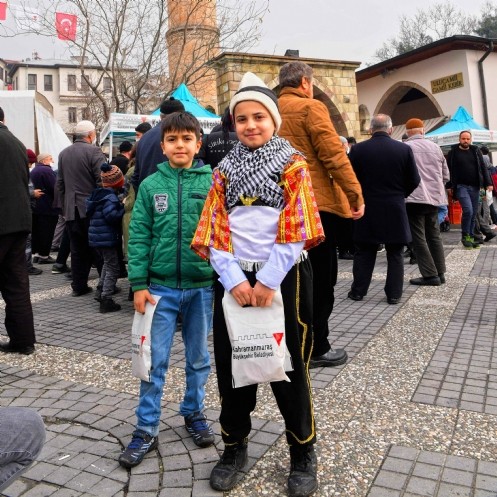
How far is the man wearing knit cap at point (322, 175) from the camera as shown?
3.93 metres

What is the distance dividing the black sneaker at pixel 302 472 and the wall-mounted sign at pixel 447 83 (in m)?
21.8

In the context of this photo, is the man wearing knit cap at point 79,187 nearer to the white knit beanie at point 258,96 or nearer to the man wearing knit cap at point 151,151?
the man wearing knit cap at point 151,151

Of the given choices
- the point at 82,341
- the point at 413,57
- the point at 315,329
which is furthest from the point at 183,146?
the point at 413,57

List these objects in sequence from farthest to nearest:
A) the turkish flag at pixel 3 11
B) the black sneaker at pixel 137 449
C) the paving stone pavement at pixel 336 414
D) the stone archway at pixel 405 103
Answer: the stone archway at pixel 405 103 → the turkish flag at pixel 3 11 → the black sneaker at pixel 137 449 → the paving stone pavement at pixel 336 414

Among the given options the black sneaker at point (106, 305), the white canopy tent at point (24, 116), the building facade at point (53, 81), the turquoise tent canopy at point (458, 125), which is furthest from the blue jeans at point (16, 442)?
the building facade at point (53, 81)

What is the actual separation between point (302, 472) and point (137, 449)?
814 millimetres

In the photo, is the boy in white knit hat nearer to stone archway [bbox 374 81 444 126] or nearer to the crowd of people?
the crowd of people

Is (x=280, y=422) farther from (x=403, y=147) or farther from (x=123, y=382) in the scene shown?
(x=403, y=147)

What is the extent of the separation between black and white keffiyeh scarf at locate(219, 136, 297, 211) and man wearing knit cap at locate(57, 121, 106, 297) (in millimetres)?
4983

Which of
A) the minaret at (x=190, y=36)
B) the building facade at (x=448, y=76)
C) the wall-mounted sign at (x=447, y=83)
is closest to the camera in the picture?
the minaret at (x=190, y=36)

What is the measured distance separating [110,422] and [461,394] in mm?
2172

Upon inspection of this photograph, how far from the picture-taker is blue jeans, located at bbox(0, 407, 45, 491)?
190 centimetres

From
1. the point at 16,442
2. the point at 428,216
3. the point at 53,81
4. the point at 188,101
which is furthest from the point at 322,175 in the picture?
the point at 53,81

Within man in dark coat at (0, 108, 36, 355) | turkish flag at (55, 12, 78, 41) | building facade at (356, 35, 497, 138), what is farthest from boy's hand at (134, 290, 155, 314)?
building facade at (356, 35, 497, 138)
